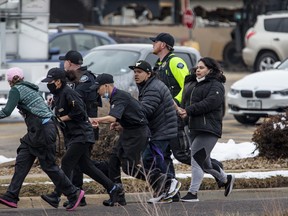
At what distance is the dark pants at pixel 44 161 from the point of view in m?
11.3

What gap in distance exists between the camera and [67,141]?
38.2 ft

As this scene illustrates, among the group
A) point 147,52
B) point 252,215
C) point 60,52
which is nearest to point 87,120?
point 252,215

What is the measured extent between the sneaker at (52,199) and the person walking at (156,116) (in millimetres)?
1048

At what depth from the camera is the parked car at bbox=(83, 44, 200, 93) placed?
18266 millimetres

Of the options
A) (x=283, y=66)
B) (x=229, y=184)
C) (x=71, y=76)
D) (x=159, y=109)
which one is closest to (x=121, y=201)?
(x=159, y=109)

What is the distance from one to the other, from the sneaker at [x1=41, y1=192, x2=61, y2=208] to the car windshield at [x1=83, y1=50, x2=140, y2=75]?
6.70 meters

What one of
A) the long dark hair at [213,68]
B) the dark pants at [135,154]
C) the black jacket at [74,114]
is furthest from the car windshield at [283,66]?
the black jacket at [74,114]

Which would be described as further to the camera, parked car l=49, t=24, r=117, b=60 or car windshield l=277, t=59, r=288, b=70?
parked car l=49, t=24, r=117, b=60

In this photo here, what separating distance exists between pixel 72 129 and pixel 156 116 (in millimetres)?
961

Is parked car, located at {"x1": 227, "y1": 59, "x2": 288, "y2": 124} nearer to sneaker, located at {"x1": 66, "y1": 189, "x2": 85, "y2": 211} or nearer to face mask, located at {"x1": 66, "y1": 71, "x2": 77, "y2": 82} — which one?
face mask, located at {"x1": 66, "y1": 71, "x2": 77, "y2": 82}

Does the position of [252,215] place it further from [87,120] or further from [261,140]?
[261,140]

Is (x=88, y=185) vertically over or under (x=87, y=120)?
under

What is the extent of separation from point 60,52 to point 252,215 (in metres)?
13.9

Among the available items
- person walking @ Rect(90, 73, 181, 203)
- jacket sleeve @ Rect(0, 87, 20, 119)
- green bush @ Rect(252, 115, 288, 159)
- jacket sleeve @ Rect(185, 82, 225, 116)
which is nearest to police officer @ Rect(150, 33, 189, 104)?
jacket sleeve @ Rect(185, 82, 225, 116)
